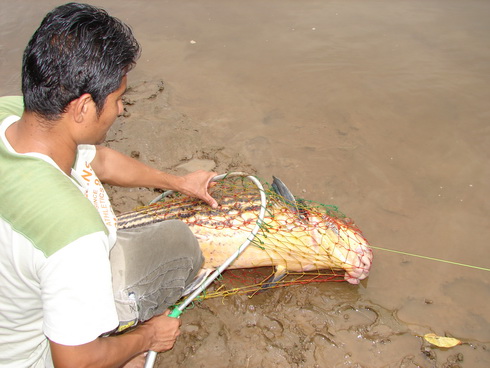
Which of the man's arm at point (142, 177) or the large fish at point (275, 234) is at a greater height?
the man's arm at point (142, 177)

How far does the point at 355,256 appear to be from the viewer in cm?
313

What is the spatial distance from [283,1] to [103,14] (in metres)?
5.67

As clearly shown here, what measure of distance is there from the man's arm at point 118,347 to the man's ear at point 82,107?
0.95m

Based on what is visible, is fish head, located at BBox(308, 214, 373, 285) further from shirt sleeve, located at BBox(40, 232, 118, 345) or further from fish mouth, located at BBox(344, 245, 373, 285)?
shirt sleeve, located at BBox(40, 232, 118, 345)

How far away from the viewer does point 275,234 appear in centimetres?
310

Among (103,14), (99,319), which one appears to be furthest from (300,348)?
(103,14)

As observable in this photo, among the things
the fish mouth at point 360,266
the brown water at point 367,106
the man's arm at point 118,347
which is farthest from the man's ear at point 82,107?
the brown water at point 367,106

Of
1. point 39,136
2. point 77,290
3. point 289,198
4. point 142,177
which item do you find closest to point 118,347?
point 77,290

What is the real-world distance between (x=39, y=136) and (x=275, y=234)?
1.86 m

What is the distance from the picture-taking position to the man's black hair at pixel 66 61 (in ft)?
5.46

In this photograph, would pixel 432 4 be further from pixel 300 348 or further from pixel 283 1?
pixel 300 348

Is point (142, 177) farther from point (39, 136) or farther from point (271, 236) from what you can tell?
point (39, 136)

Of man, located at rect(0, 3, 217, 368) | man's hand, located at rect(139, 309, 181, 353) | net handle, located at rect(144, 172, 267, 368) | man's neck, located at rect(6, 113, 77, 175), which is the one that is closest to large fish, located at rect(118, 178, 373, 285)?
net handle, located at rect(144, 172, 267, 368)

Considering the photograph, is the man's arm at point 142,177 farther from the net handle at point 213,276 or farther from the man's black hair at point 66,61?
the man's black hair at point 66,61
